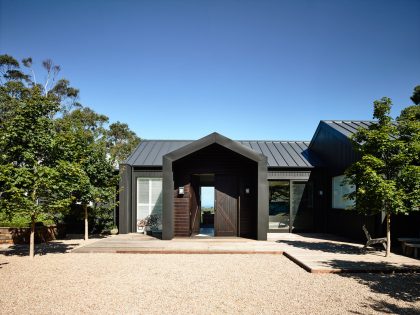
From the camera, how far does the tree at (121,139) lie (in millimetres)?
40603

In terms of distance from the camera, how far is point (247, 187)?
1255cm

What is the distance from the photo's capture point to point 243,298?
551 cm

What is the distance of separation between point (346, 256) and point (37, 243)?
35.3 feet

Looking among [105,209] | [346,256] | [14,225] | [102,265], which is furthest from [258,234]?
[14,225]

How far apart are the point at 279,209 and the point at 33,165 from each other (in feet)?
33.8

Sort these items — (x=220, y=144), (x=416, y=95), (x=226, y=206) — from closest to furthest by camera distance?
1. (x=220, y=144)
2. (x=226, y=206)
3. (x=416, y=95)

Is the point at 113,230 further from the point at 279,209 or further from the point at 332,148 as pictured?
the point at 332,148

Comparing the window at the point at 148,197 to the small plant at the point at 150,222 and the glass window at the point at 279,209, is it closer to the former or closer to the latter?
the small plant at the point at 150,222

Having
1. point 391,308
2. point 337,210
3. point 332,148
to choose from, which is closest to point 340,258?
point 391,308

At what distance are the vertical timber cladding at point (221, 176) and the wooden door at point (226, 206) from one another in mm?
41

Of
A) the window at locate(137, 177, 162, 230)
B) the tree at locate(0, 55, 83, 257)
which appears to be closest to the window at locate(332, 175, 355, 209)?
the window at locate(137, 177, 162, 230)

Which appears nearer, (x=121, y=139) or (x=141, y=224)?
(x=141, y=224)

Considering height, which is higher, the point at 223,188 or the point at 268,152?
the point at 268,152

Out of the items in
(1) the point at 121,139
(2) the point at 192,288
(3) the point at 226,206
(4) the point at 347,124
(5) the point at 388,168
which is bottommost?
(2) the point at 192,288
